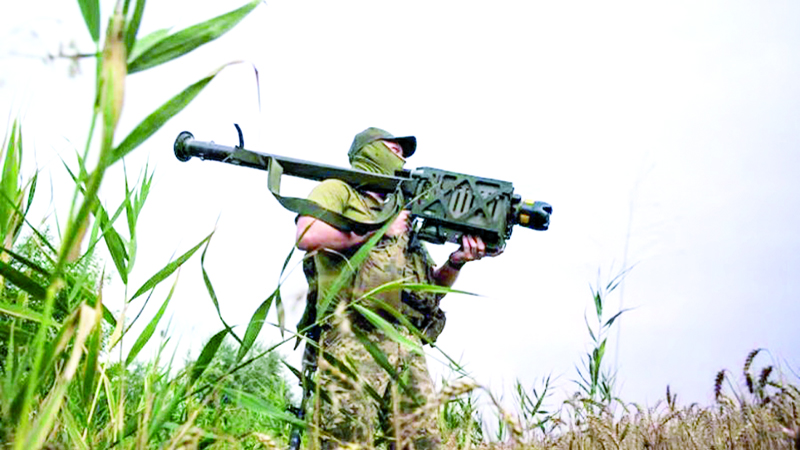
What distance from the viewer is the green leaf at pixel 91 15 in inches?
62.0

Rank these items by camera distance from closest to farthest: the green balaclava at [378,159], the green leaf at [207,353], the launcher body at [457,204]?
the green leaf at [207,353] → the launcher body at [457,204] → the green balaclava at [378,159]

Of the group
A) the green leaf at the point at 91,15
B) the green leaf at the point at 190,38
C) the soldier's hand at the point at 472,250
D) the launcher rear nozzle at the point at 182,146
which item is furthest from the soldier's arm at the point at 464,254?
the green leaf at the point at 91,15

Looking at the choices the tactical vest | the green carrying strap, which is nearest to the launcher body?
the green carrying strap

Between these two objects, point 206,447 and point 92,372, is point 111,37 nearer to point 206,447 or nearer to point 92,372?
point 92,372

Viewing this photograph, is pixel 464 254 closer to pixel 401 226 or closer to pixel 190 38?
pixel 401 226

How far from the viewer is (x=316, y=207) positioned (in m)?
2.63

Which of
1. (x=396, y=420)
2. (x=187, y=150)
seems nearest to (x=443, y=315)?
(x=187, y=150)

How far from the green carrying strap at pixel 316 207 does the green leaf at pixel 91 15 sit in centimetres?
107

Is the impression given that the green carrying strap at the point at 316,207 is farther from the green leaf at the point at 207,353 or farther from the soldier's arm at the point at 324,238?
the green leaf at the point at 207,353

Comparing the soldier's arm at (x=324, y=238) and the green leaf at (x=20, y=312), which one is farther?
the soldier's arm at (x=324, y=238)

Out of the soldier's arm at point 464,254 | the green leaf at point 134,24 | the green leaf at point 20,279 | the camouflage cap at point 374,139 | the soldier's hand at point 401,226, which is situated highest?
the camouflage cap at point 374,139

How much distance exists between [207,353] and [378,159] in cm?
284

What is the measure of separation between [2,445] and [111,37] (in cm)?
88

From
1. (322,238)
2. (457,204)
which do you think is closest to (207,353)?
(322,238)
